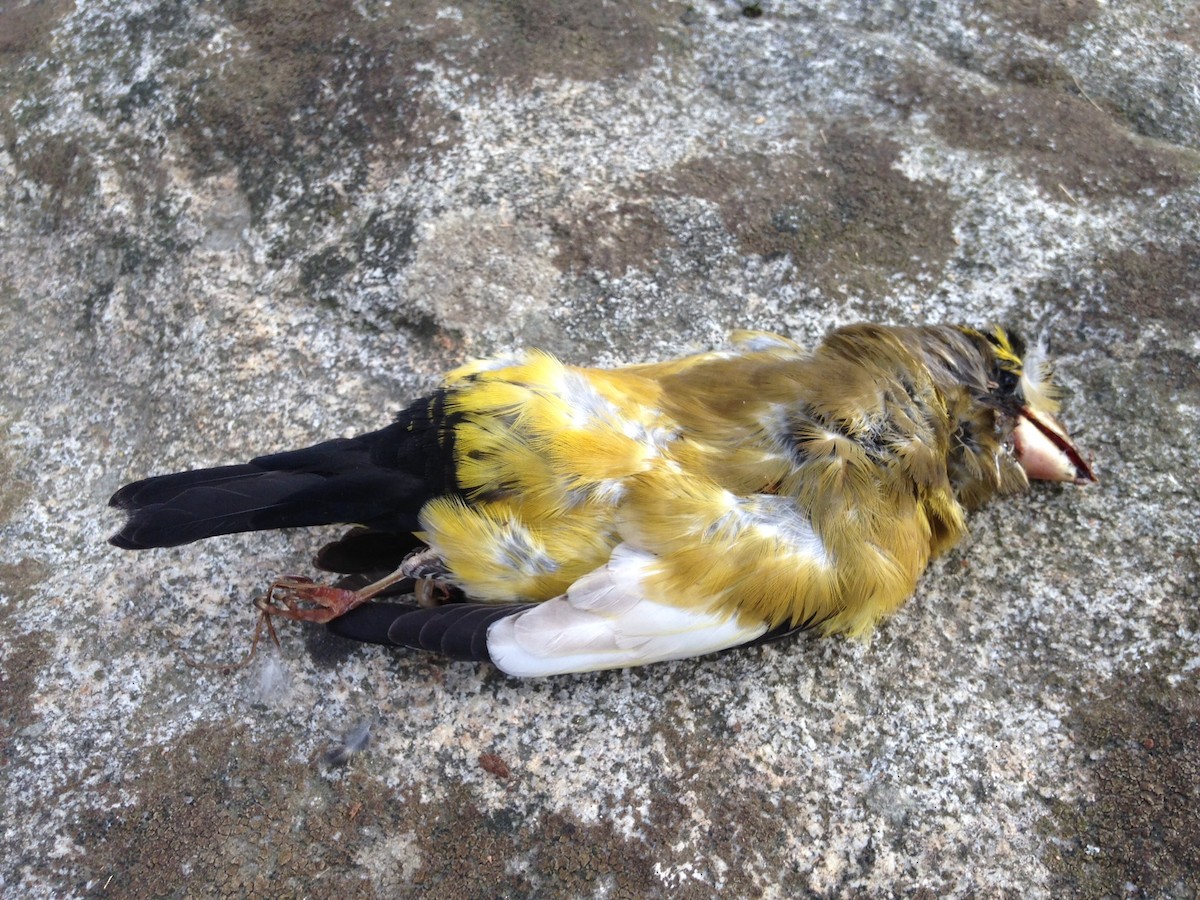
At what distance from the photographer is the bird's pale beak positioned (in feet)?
8.23

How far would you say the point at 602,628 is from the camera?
2.09 meters

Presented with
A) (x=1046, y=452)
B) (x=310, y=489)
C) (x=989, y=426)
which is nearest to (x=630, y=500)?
(x=310, y=489)

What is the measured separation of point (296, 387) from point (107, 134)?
1435 millimetres

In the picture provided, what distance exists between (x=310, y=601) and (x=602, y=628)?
2.46ft

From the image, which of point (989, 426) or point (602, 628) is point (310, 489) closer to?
point (602, 628)

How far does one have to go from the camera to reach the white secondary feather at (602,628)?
2.09 m

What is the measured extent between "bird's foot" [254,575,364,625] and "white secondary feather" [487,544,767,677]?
411 millimetres

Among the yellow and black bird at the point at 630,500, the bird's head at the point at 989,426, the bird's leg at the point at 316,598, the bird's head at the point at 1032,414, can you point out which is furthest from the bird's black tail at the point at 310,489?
the bird's head at the point at 1032,414

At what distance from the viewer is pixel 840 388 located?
93.1 inches

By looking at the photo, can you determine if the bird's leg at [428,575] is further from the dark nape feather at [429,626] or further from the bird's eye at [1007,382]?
the bird's eye at [1007,382]

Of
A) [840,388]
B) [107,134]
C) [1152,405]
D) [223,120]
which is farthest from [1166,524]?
[107,134]

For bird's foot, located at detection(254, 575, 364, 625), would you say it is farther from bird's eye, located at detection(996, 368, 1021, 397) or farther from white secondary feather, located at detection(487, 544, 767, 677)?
bird's eye, located at detection(996, 368, 1021, 397)

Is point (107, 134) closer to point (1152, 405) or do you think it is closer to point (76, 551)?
point (76, 551)

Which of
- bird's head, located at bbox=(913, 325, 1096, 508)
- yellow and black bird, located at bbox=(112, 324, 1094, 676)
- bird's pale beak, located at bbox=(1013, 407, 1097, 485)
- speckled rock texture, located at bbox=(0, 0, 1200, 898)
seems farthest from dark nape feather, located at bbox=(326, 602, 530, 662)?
bird's pale beak, located at bbox=(1013, 407, 1097, 485)
